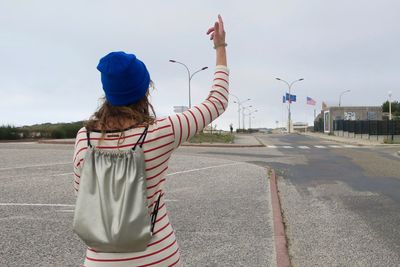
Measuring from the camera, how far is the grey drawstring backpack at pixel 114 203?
196 cm

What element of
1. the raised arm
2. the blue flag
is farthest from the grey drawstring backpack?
the blue flag

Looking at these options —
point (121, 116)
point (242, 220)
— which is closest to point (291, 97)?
point (242, 220)

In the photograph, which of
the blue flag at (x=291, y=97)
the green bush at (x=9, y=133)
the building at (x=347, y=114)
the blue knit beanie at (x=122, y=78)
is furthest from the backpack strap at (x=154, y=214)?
the blue flag at (x=291, y=97)

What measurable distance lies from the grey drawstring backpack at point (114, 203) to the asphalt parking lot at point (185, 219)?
3.07 meters

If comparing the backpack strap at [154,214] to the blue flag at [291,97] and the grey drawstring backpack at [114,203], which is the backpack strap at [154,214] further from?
the blue flag at [291,97]

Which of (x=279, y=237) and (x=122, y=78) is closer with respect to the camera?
(x=122, y=78)

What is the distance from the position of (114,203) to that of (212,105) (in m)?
0.68

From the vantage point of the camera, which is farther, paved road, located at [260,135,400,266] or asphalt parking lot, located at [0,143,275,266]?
paved road, located at [260,135,400,266]

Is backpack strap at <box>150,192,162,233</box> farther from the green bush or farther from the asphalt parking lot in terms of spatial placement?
the green bush

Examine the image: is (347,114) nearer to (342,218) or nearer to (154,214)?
(342,218)

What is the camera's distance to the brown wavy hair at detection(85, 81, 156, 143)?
2.14 meters

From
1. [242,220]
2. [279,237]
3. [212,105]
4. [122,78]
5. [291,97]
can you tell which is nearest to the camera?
[122,78]

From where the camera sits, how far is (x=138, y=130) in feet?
6.90

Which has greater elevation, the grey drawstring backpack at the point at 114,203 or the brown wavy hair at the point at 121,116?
the brown wavy hair at the point at 121,116
